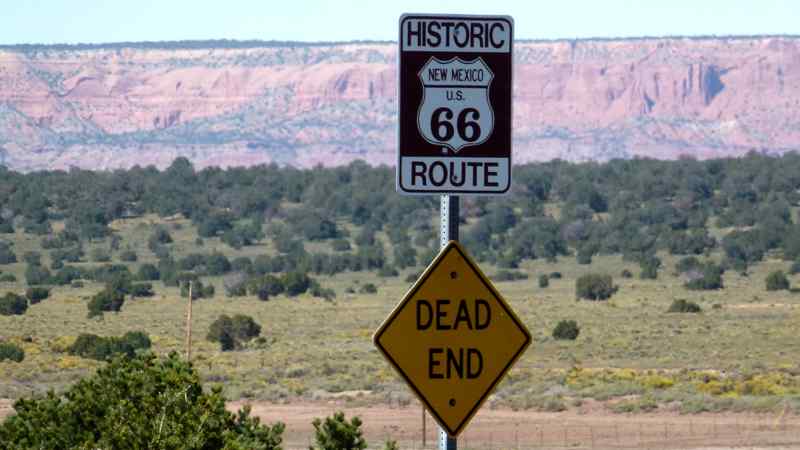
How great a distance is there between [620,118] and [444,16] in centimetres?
17820

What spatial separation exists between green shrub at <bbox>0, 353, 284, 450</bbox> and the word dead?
142 inches

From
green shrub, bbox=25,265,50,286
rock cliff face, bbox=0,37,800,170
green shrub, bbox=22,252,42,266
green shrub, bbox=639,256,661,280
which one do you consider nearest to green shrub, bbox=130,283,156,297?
green shrub, bbox=25,265,50,286

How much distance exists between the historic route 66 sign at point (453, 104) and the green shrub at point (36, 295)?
56561mm

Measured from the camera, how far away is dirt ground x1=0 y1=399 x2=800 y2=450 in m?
32.1

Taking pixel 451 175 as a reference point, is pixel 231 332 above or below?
above

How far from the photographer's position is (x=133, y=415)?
483 inches

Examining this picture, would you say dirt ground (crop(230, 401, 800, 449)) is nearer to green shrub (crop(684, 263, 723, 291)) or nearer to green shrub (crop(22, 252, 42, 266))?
green shrub (crop(684, 263, 723, 291))

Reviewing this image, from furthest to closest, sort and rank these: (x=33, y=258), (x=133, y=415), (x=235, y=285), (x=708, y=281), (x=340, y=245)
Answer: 1. (x=340, y=245)
2. (x=33, y=258)
3. (x=235, y=285)
4. (x=708, y=281)
5. (x=133, y=415)

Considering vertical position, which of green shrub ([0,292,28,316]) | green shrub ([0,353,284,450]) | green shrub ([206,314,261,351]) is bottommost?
green shrub ([0,353,284,450])

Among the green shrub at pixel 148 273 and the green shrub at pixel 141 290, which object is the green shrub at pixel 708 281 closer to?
the green shrub at pixel 141 290

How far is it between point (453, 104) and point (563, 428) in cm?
2695

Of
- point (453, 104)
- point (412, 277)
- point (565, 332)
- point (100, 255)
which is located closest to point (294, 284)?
point (412, 277)

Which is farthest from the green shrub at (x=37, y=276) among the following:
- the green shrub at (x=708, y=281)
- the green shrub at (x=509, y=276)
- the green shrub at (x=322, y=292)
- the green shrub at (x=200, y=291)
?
the green shrub at (x=708, y=281)

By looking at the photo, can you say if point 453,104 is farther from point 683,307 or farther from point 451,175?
point 683,307
